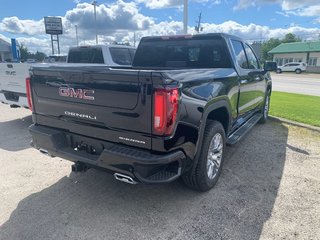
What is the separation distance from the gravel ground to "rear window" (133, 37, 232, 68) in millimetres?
1690

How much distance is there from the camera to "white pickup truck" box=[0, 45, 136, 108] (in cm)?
634

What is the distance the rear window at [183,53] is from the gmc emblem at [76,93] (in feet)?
7.27

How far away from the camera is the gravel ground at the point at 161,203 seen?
9.32ft

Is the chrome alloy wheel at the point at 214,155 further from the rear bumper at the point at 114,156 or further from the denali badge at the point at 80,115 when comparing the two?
the denali badge at the point at 80,115

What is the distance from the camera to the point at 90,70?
2879 mm

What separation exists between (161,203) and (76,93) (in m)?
1.63

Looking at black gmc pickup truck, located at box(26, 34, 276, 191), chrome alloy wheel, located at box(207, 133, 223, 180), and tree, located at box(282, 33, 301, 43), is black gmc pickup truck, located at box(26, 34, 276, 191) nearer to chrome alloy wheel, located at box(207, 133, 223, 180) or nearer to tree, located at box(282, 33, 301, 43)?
chrome alloy wheel, located at box(207, 133, 223, 180)

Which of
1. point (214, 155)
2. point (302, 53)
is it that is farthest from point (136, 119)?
point (302, 53)

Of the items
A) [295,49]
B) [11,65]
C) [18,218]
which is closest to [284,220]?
[18,218]

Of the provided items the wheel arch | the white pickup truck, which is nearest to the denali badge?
Result: the wheel arch

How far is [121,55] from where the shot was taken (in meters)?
8.83

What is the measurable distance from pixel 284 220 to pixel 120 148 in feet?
6.38

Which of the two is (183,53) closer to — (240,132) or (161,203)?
(240,132)

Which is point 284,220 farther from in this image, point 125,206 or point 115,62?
point 115,62
